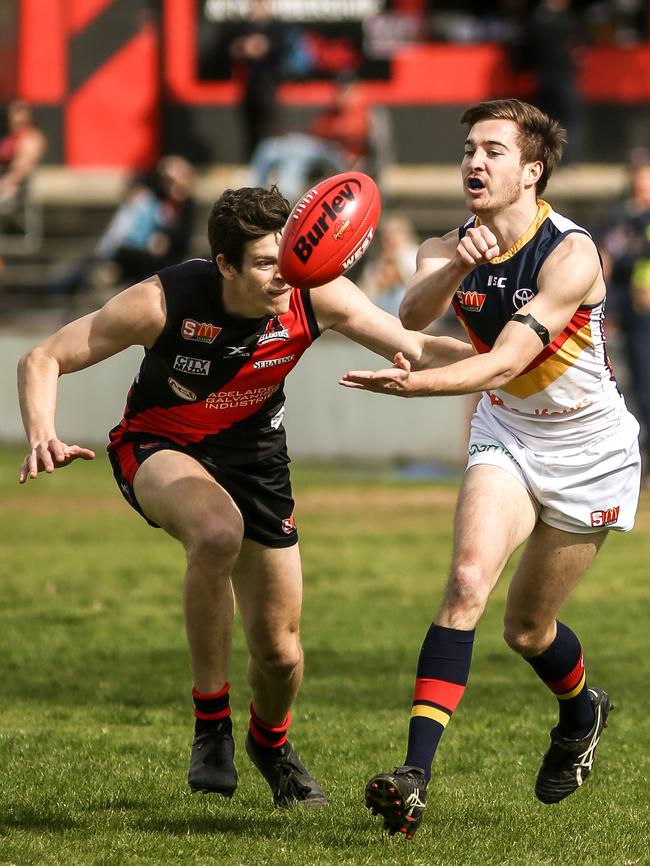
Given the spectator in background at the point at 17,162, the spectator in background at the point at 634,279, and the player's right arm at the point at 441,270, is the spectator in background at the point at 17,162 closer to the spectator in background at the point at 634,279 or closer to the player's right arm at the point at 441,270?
the spectator in background at the point at 634,279

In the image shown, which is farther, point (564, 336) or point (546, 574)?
point (546, 574)

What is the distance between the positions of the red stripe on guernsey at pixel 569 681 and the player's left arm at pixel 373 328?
1.23 m

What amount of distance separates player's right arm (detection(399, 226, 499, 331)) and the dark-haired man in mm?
244

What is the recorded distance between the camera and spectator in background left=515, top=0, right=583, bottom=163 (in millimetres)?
18812

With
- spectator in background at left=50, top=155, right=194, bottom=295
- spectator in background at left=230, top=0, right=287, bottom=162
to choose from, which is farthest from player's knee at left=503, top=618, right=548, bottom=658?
spectator in background at left=230, top=0, right=287, bottom=162

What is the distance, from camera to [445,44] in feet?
71.2

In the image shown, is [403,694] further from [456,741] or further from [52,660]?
[52,660]

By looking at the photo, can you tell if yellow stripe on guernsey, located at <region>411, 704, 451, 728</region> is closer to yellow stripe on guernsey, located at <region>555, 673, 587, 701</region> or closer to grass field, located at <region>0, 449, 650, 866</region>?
grass field, located at <region>0, 449, 650, 866</region>

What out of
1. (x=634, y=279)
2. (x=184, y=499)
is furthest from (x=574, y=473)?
(x=634, y=279)

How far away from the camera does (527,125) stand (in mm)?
5754

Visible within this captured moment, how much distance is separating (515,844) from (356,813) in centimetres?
67

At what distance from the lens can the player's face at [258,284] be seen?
19.0 ft

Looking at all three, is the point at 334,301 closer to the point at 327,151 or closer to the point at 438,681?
the point at 438,681

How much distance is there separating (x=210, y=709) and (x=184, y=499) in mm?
765
